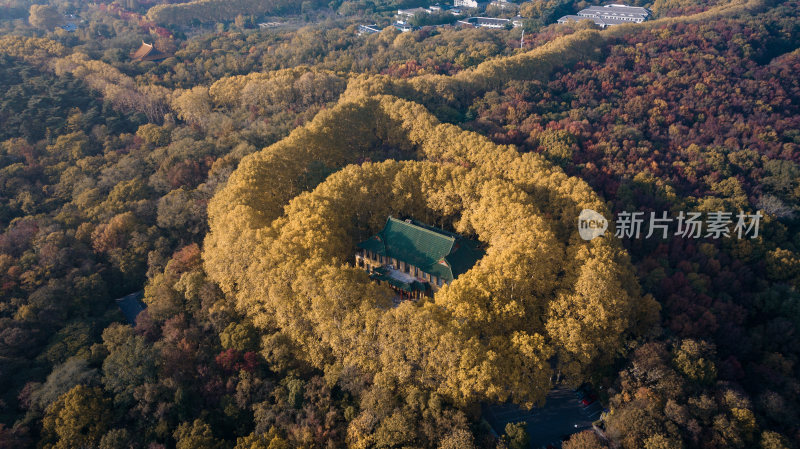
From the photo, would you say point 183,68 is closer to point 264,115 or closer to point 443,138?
point 264,115

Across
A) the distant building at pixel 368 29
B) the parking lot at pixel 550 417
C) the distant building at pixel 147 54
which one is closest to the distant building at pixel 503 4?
the distant building at pixel 368 29

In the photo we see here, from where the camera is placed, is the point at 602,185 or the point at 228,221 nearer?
the point at 228,221

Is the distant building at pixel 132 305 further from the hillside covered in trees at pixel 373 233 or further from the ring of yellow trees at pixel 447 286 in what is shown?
the ring of yellow trees at pixel 447 286

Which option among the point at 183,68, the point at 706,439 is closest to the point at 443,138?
the point at 706,439

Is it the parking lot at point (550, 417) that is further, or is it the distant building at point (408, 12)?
the distant building at point (408, 12)

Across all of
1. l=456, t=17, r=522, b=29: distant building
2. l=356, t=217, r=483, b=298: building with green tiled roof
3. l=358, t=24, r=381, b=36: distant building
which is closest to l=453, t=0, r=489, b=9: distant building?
l=456, t=17, r=522, b=29: distant building

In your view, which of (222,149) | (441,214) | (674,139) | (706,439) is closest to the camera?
(706,439)
